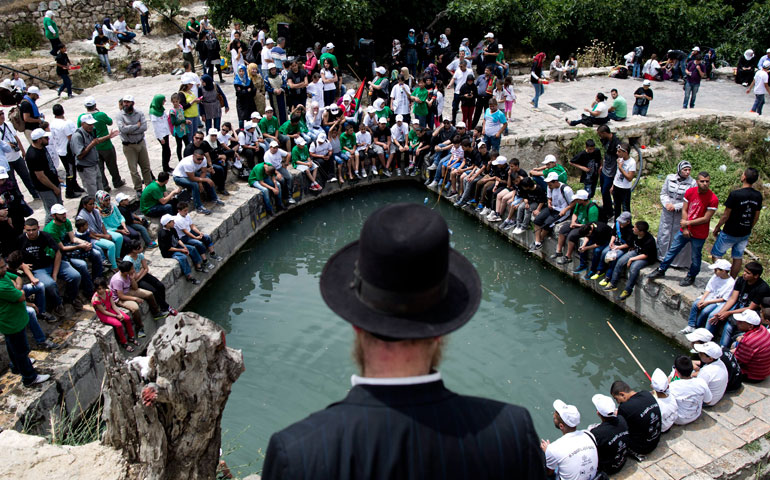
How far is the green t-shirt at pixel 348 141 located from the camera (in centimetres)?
1299

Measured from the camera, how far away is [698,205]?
8266 mm

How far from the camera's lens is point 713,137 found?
45.3ft

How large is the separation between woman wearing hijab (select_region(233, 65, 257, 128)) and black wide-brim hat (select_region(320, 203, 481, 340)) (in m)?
11.8

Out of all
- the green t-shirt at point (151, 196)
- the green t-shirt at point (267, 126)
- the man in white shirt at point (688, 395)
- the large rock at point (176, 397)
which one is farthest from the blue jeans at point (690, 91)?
the large rock at point (176, 397)

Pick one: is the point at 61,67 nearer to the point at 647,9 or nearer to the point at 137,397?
the point at 137,397

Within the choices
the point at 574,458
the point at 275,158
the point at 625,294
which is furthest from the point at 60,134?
the point at 625,294

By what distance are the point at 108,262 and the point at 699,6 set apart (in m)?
20.2

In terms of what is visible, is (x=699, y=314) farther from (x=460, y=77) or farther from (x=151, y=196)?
(x=460, y=77)

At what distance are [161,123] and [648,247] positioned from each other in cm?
828

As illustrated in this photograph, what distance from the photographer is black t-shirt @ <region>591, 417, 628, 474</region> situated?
572 centimetres

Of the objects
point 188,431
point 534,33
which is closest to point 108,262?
point 188,431

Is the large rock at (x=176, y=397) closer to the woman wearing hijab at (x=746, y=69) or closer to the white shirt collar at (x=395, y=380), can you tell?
the white shirt collar at (x=395, y=380)

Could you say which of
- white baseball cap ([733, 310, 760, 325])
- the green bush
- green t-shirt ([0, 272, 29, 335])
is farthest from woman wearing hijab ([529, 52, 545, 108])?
the green bush

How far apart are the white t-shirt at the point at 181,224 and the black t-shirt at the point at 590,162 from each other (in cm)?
659
